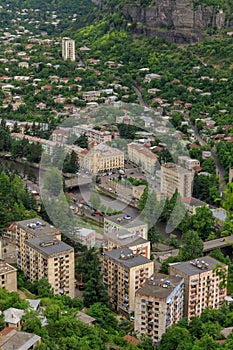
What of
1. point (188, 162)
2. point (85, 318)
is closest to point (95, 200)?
point (188, 162)

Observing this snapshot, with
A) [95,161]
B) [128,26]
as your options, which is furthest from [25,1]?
[95,161]

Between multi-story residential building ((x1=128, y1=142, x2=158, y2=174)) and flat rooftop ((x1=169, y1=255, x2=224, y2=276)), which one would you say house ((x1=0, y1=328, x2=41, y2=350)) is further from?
multi-story residential building ((x1=128, y1=142, x2=158, y2=174))

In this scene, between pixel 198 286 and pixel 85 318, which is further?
pixel 198 286

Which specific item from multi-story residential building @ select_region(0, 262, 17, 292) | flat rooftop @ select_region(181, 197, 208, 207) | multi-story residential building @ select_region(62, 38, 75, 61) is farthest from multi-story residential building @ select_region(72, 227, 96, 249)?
multi-story residential building @ select_region(62, 38, 75, 61)

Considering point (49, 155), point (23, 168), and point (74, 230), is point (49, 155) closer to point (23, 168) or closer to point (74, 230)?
point (23, 168)

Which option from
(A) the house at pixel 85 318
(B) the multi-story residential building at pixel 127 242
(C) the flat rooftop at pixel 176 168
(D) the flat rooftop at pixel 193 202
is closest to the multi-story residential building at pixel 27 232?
(B) the multi-story residential building at pixel 127 242

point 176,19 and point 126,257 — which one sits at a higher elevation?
point 176,19

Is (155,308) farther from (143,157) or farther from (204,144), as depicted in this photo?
(204,144)
